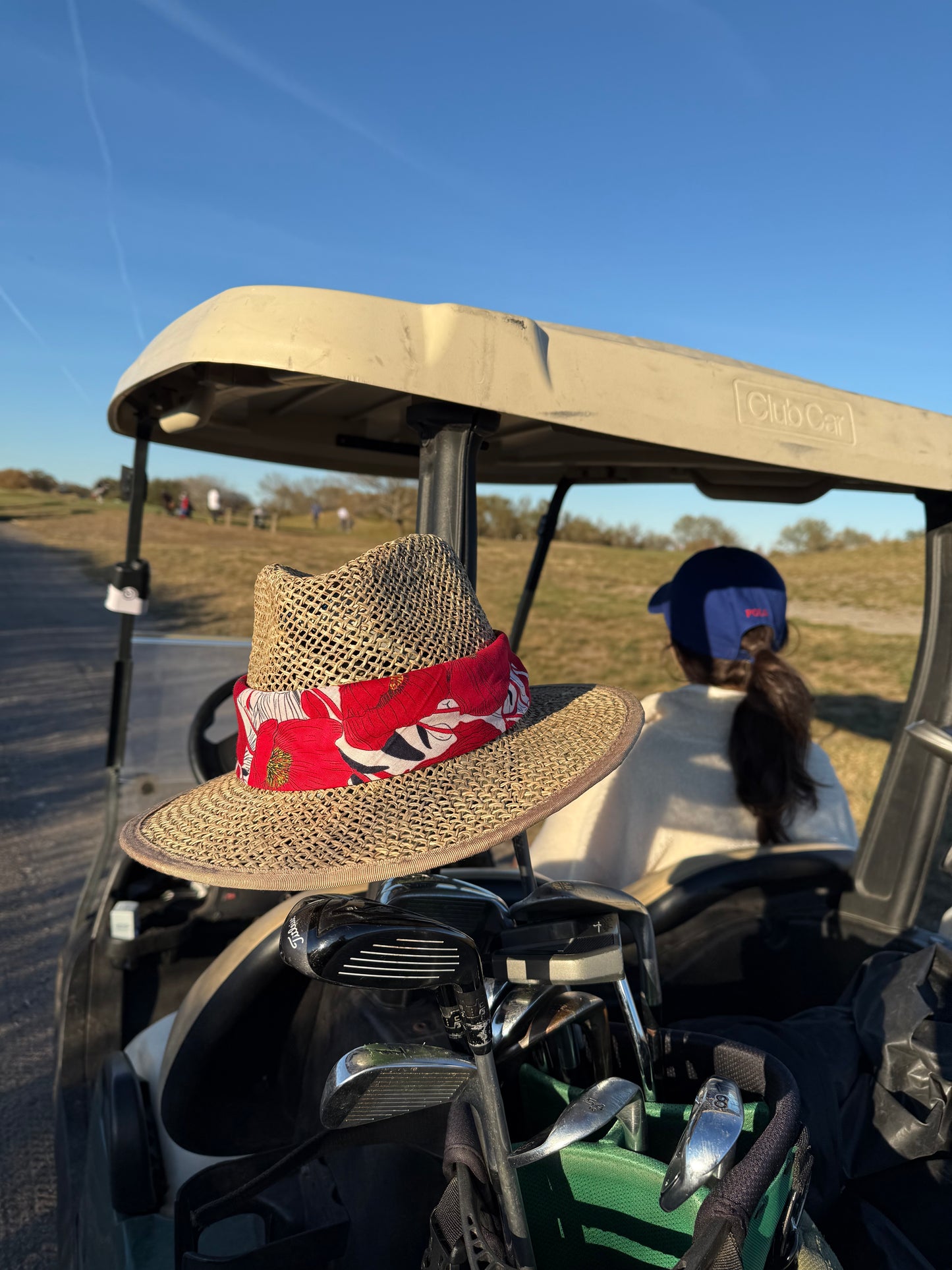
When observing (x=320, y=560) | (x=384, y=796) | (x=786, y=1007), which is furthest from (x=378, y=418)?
(x=320, y=560)

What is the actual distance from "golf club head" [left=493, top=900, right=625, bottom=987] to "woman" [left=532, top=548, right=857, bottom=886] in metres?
1.09

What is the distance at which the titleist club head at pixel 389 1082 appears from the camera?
2.78ft

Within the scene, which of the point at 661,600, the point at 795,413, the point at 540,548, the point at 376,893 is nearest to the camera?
the point at 376,893

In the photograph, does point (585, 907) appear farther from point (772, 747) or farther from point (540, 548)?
point (540, 548)

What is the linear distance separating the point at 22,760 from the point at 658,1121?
6.89 m

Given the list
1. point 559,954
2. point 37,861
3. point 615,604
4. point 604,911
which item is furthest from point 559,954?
point 615,604

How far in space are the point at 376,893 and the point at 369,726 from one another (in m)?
0.31

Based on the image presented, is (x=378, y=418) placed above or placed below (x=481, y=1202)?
above

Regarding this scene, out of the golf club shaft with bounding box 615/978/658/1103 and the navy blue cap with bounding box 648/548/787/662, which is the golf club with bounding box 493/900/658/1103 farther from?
the navy blue cap with bounding box 648/548/787/662

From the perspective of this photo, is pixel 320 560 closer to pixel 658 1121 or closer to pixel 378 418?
pixel 378 418

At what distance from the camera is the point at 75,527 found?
3528cm

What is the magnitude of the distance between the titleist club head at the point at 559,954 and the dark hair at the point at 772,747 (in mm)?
1194

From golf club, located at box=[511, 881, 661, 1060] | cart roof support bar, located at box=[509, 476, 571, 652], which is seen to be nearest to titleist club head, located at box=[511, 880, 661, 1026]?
golf club, located at box=[511, 881, 661, 1060]

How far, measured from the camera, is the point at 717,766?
7.09 ft
